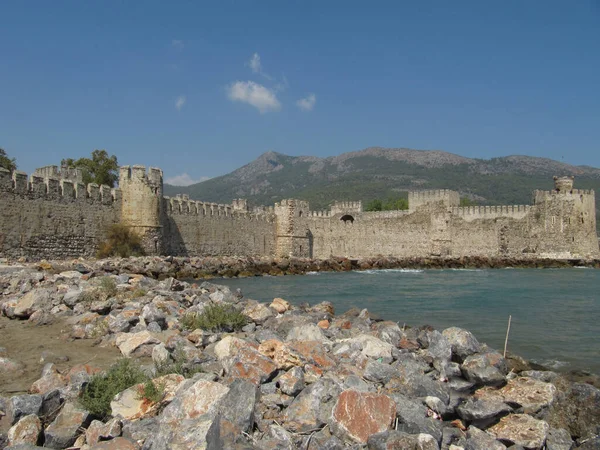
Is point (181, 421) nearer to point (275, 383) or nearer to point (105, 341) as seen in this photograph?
point (275, 383)

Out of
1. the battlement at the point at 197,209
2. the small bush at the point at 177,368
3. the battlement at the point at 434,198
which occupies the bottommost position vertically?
the small bush at the point at 177,368

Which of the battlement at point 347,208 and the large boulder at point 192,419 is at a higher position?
the battlement at point 347,208

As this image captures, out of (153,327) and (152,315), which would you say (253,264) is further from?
(153,327)

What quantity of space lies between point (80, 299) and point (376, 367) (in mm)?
5285

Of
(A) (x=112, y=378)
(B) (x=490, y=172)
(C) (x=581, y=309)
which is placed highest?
(B) (x=490, y=172)

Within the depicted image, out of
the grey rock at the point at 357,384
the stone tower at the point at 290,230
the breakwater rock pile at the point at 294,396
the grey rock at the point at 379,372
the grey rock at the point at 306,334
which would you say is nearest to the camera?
the breakwater rock pile at the point at 294,396

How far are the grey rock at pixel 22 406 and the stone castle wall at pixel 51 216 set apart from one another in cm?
1262

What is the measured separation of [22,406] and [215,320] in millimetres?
3107

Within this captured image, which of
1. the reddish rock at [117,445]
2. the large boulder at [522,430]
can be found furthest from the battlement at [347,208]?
the reddish rock at [117,445]

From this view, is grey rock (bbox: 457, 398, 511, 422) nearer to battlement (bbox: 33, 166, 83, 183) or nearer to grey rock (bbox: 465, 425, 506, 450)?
grey rock (bbox: 465, 425, 506, 450)

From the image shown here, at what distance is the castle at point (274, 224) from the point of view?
16.4 m

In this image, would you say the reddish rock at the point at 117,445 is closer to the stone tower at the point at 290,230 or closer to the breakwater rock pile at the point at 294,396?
the breakwater rock pile at the point at 294,396

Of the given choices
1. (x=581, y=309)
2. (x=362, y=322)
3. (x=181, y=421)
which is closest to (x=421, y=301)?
(x=581, y=309)

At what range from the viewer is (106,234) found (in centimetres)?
1917
